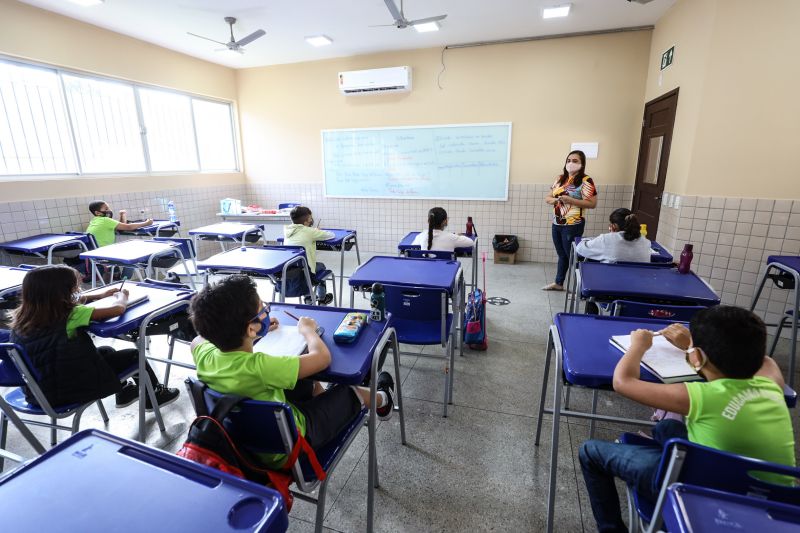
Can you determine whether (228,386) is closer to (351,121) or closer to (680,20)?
(680,20)

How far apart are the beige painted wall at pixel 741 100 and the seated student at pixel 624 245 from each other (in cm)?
118

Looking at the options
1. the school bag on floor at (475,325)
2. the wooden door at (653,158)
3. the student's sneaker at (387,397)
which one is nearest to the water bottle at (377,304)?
the student's sneaker at (387,397)

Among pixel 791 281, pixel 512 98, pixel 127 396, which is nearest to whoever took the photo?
pixel 127 396

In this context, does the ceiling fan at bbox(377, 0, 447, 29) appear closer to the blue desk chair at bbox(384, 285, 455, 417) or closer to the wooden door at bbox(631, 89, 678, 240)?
the wooden door at bbox(631, 89, 678, 240)

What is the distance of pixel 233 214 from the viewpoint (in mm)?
5859

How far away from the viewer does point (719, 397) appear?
1013 millimetres

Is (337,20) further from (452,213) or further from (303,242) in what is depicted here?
(452,213)

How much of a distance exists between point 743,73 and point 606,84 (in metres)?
2.09

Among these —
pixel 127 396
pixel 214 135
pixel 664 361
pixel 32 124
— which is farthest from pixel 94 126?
pixel 664 361

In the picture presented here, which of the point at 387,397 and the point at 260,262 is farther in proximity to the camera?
the point at 260,262

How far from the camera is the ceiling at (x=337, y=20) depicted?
391 centimetres

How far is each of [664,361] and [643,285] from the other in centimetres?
97

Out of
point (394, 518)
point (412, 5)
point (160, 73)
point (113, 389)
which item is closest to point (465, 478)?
point (394, 518)

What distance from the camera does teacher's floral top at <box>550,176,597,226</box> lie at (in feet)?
12.9
